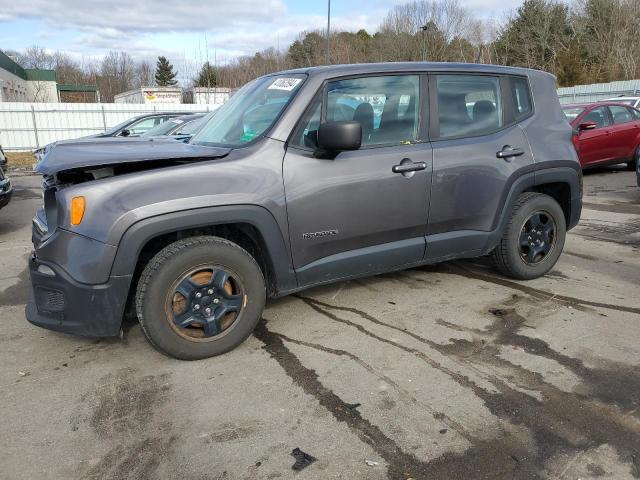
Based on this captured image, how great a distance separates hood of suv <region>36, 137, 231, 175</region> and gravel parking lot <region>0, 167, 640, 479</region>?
1272 millimetres

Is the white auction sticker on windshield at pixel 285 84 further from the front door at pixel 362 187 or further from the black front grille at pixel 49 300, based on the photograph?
the black front grille at pixel 49 300

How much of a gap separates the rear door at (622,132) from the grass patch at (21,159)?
17413 millimetres

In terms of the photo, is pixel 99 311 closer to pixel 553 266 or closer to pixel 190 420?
pixel 190 420

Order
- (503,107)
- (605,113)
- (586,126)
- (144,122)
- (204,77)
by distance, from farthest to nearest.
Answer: (204,77)
(144,122)
(605,113)
(586,126)
(503,107)

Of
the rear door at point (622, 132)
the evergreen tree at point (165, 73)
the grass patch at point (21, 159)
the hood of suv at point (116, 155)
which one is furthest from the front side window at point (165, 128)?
the evergreen tree at point (165, 73)

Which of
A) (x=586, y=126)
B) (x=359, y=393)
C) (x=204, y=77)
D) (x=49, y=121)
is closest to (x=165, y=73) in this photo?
(x=204, y=77)

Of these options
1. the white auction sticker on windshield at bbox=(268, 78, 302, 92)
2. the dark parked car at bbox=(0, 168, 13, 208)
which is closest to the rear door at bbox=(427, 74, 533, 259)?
the white auction sticker on windshield at bbox=(268, 78, 302, 92)

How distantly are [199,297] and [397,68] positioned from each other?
222 cm

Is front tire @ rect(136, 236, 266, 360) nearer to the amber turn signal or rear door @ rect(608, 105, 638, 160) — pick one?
the amber turn signal

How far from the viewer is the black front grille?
3.09 meters

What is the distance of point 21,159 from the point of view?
19297mm

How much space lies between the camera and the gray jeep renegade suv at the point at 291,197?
3.04m

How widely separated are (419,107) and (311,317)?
1.79 m

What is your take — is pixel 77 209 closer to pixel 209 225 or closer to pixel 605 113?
pixel 209 225
